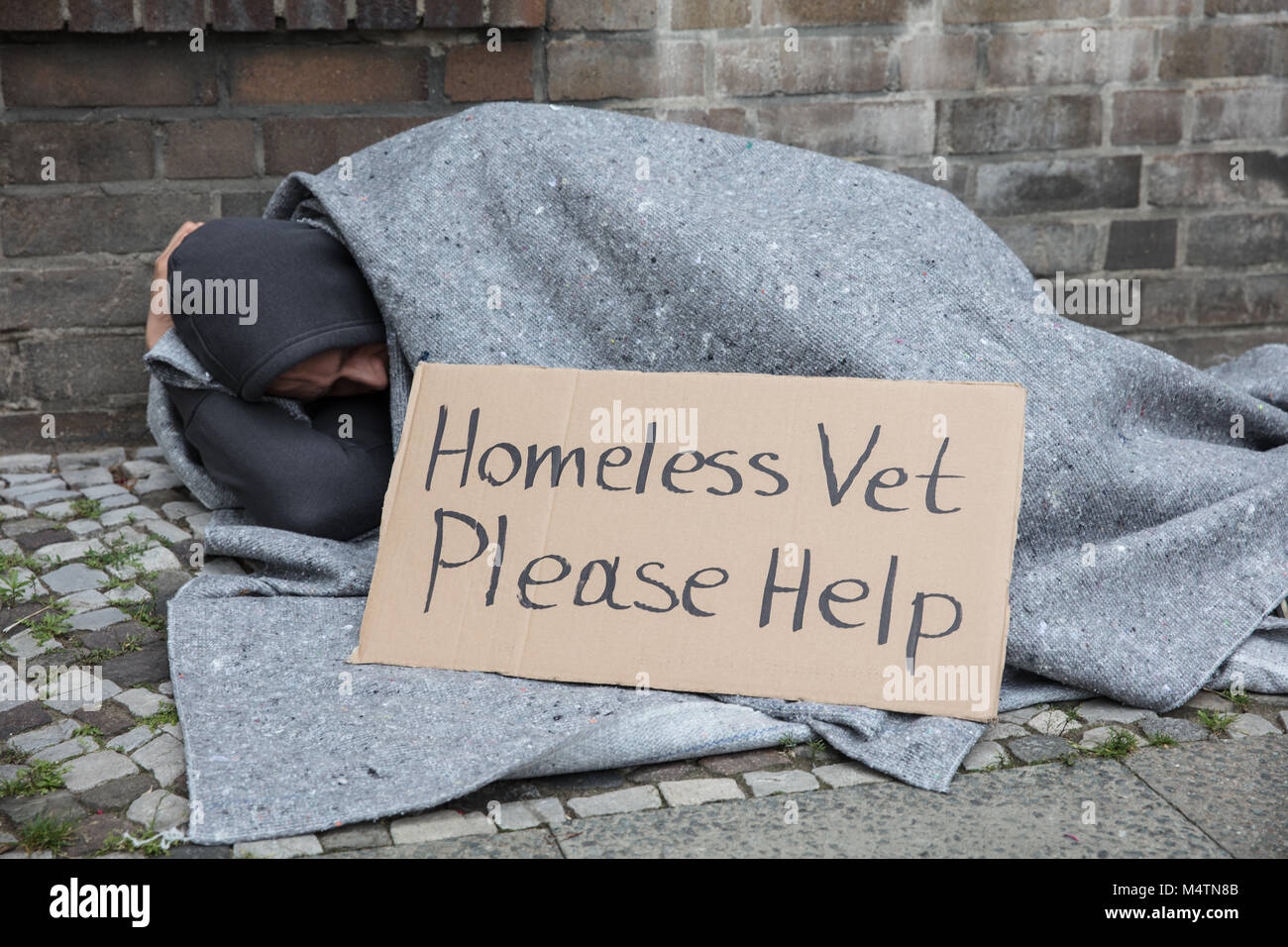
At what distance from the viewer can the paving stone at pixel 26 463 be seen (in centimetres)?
278

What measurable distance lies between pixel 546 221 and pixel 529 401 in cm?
47

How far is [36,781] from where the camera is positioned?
5.02 ft

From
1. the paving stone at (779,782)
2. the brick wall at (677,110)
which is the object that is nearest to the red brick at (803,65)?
the brick wall at (677,110)

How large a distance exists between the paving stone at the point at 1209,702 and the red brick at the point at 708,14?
74.7 inches

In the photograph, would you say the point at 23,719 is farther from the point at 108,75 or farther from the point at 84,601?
the point at 108,75

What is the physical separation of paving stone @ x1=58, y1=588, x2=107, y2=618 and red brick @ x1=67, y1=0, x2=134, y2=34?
1284mm

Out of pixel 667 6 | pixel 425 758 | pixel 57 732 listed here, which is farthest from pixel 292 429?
pixel 667 6

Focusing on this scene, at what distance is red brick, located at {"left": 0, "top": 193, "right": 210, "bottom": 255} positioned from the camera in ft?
8.97

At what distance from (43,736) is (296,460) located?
2.24ft

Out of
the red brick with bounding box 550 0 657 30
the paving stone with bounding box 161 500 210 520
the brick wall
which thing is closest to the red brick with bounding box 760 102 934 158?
the brick wall

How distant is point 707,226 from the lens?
84.1 inches

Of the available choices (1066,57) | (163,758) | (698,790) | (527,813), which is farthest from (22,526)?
(1066,57)

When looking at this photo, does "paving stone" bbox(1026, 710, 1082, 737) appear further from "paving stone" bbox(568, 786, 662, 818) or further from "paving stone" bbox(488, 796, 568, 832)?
"paving stone" bbox(488, 796, 568, 832)

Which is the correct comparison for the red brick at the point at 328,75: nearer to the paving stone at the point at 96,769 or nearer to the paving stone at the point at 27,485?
the paving stone at the point at 27,485
